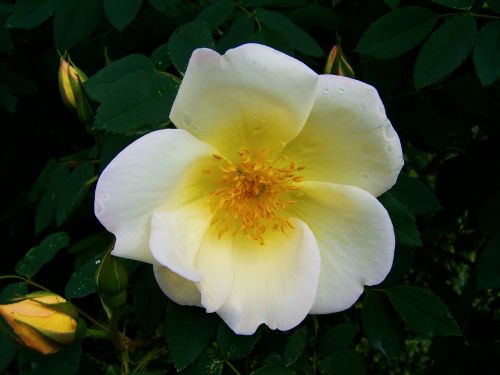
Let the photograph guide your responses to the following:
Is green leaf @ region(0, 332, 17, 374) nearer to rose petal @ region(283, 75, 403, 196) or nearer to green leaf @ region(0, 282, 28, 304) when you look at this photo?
green leaf @ region(0, 282, 28, 304)

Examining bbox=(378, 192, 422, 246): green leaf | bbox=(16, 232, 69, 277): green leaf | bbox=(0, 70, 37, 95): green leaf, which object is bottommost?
bbox=(0, 70, 37, 95): green leaf

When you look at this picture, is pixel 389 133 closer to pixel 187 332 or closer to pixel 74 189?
pixel 187 332

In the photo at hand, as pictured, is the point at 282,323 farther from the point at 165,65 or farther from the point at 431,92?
the point at 431,92

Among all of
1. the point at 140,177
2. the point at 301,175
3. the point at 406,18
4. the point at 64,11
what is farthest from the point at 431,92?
the point at 140,177

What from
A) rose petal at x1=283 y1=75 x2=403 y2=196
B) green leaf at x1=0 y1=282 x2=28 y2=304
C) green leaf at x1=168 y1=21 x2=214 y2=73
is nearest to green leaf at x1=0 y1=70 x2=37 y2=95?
green leaf at x1=0 y1=282 x2=28 y2=304

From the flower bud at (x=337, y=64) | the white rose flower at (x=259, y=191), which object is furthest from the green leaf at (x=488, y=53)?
the white rose flower at (x=259, y=191)

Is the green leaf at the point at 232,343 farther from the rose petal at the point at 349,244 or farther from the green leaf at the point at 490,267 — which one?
the green leaf at the point at 490,267

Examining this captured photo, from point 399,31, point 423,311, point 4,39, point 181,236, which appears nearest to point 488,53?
point 399,31
